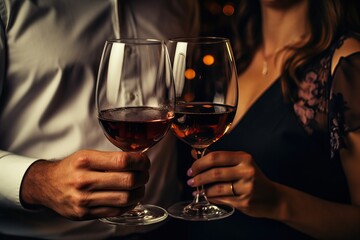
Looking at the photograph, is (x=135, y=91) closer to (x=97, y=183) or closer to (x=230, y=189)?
(x=97, y=183)

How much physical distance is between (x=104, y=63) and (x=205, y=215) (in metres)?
0.32

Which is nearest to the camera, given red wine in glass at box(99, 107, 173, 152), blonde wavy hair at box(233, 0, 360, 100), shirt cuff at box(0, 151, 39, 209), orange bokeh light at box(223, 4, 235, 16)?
red wine in glass at box(99, 107, 173, 152)

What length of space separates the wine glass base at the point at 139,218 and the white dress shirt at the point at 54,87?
0.97ft

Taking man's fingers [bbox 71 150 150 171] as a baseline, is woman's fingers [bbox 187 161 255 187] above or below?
below

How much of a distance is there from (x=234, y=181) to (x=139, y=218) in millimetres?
246

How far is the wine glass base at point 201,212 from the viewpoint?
0.88 metres

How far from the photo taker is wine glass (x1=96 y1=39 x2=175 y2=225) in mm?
768

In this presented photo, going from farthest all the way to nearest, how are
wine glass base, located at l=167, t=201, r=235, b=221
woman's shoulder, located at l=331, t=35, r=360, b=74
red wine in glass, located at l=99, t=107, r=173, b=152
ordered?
woman's shoulder, located at l=331, t=35, r=360, b=74 < wine glass base, located at l=167, t=201, r=235, b=221 < red wine in glass, located at l=99, t=107, r=173, b=152

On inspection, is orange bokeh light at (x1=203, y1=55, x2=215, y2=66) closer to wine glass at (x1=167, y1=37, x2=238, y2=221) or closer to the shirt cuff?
wine glass at (x1=167, y1=37, x2=238, y2=221)

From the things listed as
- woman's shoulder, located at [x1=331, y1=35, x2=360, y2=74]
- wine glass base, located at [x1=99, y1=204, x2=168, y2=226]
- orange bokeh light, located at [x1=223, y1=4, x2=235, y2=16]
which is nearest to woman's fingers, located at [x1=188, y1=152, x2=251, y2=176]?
wine glass base, located at [x1=99, y1=204, x2=168, y2=226]

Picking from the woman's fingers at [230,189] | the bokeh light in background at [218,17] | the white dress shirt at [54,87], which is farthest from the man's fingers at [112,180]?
the bokeh light in background at [218,17]

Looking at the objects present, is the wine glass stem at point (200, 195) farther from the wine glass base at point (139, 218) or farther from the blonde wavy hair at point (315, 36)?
the blonde wavy hair at point (315, 36)

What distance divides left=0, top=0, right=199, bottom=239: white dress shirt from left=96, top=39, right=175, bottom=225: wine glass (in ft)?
1.26

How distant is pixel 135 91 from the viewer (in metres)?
0.78
